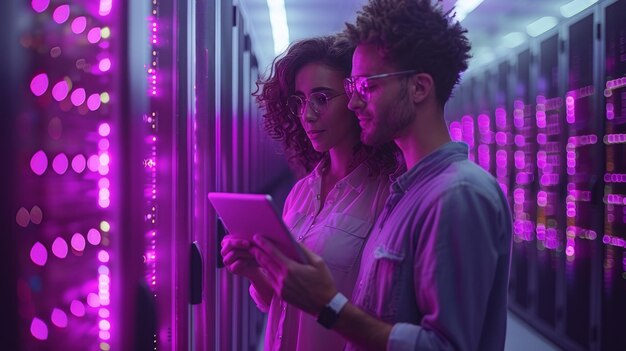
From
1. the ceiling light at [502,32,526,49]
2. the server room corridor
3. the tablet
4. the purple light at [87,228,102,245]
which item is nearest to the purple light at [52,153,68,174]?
the server room corridor

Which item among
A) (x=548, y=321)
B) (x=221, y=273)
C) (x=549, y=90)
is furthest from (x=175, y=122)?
(x=548, y=321)

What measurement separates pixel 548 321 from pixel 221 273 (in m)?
3.37

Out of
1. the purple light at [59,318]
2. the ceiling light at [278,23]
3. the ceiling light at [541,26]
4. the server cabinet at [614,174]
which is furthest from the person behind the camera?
the ceiling light at [541,26]

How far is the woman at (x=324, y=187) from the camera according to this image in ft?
4.33

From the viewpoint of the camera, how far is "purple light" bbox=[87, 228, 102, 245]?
0.71m

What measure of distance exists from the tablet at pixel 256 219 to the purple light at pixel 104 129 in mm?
343

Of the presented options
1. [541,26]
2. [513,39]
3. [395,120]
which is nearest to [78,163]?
[395,120]

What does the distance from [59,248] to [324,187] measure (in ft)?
3.33

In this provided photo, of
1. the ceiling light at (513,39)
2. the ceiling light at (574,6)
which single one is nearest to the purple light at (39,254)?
the ceiling light at (574,6)

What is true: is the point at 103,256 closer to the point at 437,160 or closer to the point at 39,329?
the point at 39,329

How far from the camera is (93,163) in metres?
0.71

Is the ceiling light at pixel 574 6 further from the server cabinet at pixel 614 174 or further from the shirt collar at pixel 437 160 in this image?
the shirt collar at pixel 437 160

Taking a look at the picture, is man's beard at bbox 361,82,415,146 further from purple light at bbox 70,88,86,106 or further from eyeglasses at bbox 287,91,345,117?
purple light at bbox 70,88,86,106

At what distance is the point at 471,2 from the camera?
3705mm
